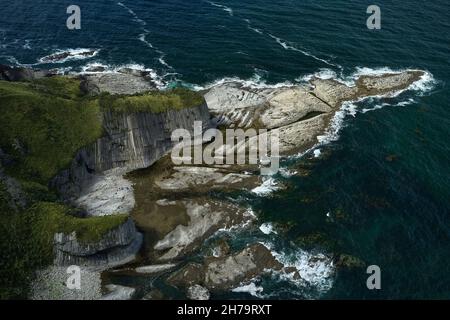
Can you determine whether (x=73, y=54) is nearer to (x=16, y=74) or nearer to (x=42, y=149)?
(x=16, y=74)

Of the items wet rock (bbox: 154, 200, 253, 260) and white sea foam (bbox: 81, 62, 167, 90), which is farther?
white sea foam (bbox: 81, 62, 167, 90)

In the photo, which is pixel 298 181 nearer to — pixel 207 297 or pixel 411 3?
pixel 207 297

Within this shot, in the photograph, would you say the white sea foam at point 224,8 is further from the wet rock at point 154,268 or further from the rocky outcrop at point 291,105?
the wet rock at point 154,268

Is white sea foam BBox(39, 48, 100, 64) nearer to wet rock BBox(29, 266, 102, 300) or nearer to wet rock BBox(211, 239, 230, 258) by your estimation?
wet rock BBox(29, 266, 102, 300)

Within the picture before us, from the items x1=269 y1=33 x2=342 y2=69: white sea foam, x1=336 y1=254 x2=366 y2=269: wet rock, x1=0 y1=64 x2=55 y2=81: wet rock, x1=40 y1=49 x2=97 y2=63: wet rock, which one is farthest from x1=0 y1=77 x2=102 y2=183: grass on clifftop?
x1=269 y1=33 x2=342 y2=69: white sea foam

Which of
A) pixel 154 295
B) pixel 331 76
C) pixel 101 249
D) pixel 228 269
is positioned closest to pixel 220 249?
pixel 228 269

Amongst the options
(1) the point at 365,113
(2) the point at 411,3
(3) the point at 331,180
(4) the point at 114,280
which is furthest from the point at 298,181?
(2) the point at 411,3
